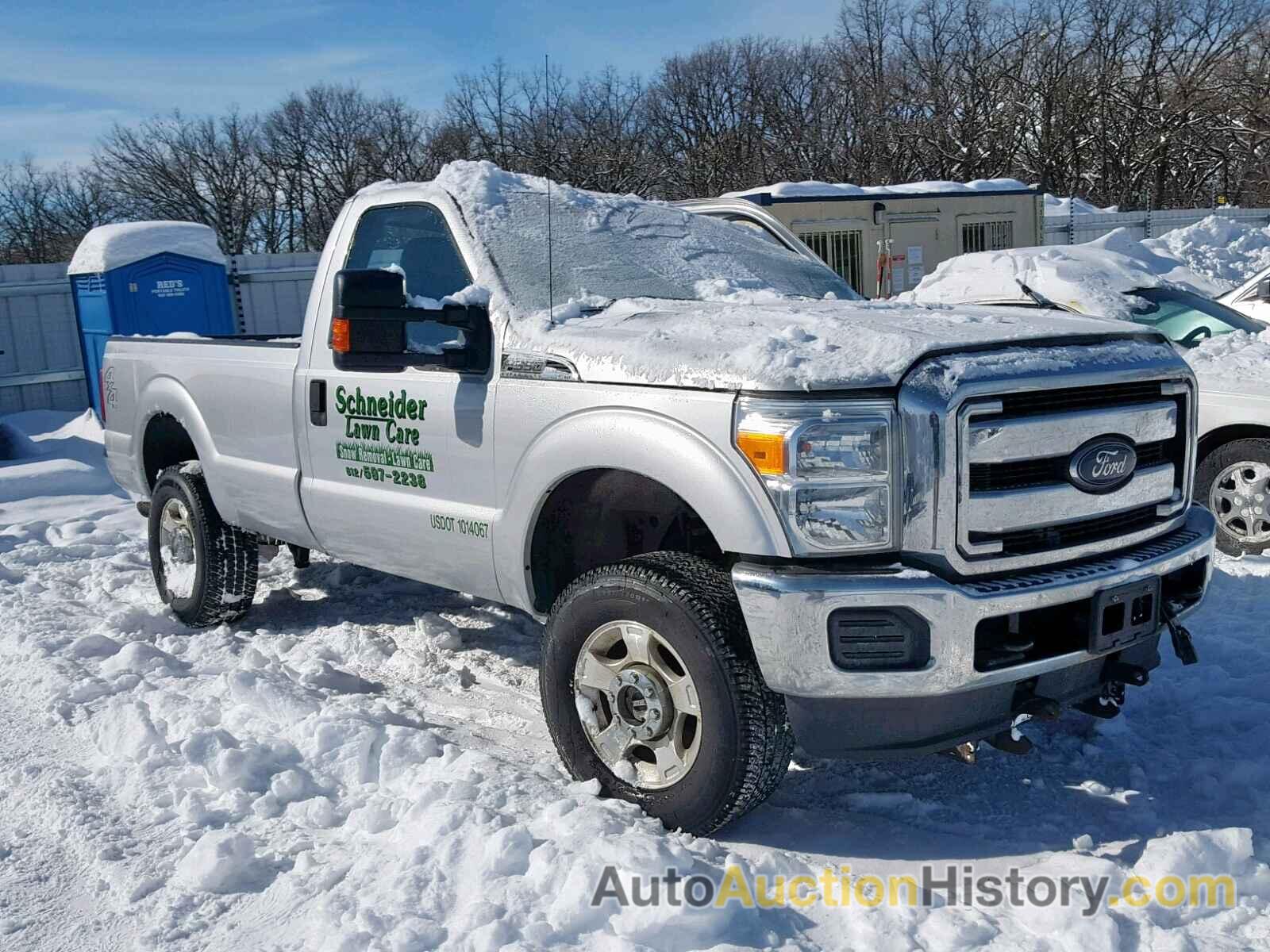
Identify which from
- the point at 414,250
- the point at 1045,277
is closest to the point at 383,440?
the point at 414,250

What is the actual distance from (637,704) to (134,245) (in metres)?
10.6

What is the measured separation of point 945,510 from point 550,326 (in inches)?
57.2

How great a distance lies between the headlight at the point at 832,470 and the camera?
9.80ft

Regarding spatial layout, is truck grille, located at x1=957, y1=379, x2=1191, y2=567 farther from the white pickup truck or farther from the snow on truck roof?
the snow on truck roof

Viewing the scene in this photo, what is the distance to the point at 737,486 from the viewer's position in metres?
3.08

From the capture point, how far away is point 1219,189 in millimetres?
39281

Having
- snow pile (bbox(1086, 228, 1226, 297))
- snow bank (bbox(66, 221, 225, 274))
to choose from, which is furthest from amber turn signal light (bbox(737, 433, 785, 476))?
snow pile (bbox(1086, 228, 1226, 297))

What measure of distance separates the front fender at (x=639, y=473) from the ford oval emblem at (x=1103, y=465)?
2.79ft

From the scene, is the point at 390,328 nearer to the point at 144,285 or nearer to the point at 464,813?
the point at 464,813

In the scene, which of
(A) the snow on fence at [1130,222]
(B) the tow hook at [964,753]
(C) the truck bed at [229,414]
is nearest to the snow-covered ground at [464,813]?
(B) the tow hook at [964,753]

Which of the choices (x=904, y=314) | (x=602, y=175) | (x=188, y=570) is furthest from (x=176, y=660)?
(x=602, y=175)

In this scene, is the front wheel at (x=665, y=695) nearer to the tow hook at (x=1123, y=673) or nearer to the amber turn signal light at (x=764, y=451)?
the amber turn signal light at (x=764, y=451)

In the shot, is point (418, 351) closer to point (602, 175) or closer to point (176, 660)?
A: point (176, 660)

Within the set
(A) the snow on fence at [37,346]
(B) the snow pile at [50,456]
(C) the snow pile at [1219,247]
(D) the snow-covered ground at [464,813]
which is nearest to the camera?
(D) the snow-covered ground at [464,813]
